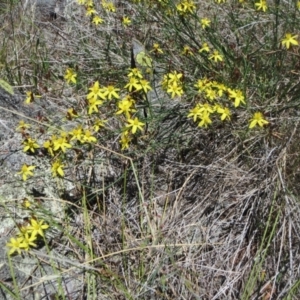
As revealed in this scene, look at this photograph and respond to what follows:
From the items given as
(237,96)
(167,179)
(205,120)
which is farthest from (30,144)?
(237,96)

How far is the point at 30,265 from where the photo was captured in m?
1.64

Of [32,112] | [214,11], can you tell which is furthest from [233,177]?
[214,11]

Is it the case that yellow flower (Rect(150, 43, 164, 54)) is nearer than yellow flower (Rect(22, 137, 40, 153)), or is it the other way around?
yellow flower (Rect(22, 137, 40, 153))

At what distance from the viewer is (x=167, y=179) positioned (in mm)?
1886

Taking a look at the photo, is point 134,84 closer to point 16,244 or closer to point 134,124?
point 134,124

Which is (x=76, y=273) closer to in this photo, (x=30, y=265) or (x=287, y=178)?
(x=30, y=265)

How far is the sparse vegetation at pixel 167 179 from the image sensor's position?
159 cm

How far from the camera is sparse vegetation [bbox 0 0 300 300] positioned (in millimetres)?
1595

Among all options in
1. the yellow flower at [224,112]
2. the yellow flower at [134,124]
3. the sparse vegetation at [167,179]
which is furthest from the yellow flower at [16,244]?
the yellow flower at [224,112]

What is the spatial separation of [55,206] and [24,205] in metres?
0.15

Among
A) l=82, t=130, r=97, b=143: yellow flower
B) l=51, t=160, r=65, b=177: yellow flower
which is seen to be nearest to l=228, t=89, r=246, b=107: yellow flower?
l=82, t=130, r=97, b=143: yellow flower

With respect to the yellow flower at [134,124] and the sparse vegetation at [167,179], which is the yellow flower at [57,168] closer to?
the sparse vegetation at [167,179]

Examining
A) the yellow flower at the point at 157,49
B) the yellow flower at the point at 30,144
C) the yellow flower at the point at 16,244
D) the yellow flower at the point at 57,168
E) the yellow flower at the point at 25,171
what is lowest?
the yellow flower at the point at 16,244

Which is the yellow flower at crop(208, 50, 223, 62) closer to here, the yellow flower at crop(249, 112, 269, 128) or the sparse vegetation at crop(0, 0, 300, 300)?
the sparse vegetation at crop(0, 0, 300, 300)
